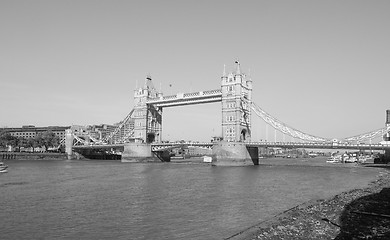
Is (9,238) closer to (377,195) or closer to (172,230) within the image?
(172,230)

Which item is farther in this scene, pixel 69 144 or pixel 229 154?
pixel 69 144

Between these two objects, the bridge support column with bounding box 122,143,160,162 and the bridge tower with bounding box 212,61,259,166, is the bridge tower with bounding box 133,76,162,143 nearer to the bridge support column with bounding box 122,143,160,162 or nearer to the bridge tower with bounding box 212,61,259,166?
the bridge support column with bounding box 122,143,160,162

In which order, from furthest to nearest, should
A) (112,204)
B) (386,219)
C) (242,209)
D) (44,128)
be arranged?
(44,128)
(112,204)
(242,209)
(386,219)

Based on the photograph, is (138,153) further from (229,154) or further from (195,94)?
(229,154)

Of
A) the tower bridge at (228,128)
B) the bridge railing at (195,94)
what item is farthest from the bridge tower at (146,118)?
the bridge railing at (195,94)

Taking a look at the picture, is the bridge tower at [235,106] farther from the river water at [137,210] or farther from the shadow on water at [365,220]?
the shadow on water at [365,220]

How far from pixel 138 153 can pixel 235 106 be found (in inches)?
1272

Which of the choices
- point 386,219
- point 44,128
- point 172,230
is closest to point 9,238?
point 172,230

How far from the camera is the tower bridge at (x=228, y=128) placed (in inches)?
3184

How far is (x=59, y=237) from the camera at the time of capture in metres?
17.8

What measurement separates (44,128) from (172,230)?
195638mm

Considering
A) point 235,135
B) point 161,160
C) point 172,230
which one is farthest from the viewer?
point 161,160

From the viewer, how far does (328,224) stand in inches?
661

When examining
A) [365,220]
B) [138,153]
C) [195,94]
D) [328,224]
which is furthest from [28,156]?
[365,220]
